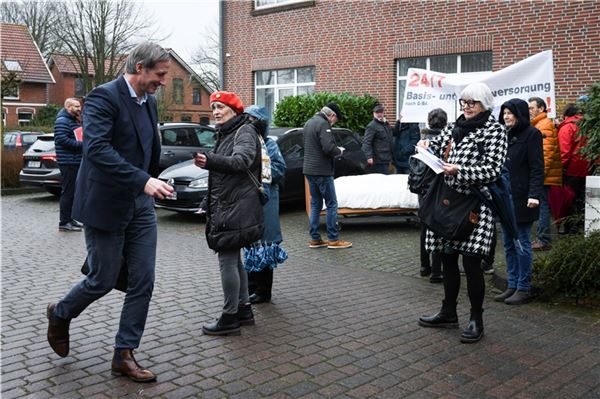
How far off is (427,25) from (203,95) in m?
45.7

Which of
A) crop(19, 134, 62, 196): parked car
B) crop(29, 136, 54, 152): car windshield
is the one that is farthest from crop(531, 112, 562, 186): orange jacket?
crop(29, 136, 54, 152): car windshield

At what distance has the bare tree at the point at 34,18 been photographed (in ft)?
178

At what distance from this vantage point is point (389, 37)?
16.7 m

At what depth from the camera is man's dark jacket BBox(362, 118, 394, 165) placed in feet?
41.2

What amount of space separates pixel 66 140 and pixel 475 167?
7135 millimetres

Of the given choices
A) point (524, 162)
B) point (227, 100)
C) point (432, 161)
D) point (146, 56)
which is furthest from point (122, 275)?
point (524, 162)

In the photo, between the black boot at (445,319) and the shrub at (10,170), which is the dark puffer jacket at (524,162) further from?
the shrub at (10,170)

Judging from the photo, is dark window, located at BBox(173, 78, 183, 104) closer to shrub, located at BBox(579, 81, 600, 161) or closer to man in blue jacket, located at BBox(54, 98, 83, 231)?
man in blue jacket, located at BBox(54, 98, 83, 231)

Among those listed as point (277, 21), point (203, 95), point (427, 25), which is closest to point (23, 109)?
point (203, 95)

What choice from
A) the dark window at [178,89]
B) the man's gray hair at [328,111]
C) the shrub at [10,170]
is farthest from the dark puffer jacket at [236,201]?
the dark window at [178,89]

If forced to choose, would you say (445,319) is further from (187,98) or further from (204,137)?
(187,98)

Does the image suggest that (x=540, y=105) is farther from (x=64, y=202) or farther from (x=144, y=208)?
(x=64, y=202)

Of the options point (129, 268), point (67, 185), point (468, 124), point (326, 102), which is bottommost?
point (129, 268)

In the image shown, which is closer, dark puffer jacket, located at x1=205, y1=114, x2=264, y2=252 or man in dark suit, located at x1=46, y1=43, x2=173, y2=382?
man in dark suit, located at x1=46, y1=43, x2=173, y2=382
